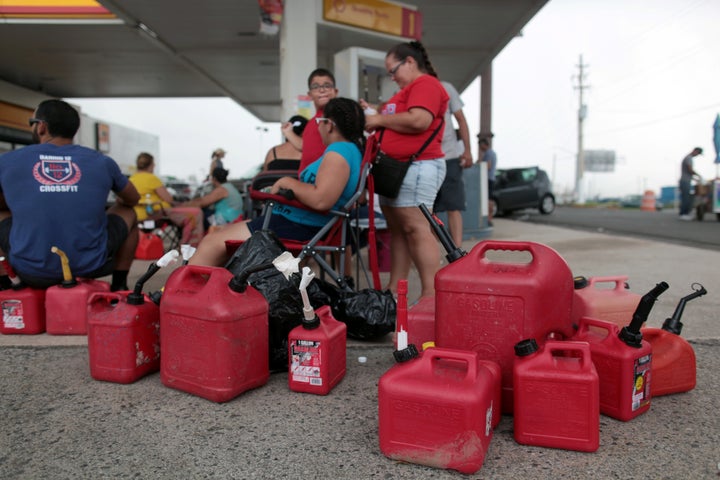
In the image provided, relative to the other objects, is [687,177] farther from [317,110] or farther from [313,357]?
[313,357]

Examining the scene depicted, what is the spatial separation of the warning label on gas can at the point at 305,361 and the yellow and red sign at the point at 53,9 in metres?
9.51

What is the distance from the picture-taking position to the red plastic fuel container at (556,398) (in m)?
1.54

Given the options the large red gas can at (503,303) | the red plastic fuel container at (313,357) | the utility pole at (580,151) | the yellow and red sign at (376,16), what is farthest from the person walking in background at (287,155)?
the utility pole at (580,151)

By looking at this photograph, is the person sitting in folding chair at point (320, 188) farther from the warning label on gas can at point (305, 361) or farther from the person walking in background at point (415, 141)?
the warning label on gas can at point (305, 361)

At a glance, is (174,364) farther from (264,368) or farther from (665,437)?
(665,437)

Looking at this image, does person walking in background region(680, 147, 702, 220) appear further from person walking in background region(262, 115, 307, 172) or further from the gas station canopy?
person walking in background region(262, 115, 307, 172)

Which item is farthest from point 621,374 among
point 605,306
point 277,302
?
point 277,302

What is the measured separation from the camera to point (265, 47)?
11.1m

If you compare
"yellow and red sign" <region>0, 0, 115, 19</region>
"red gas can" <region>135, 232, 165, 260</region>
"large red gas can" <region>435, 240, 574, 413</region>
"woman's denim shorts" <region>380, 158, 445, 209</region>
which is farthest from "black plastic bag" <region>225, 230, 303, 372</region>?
"yellow and red sign" <region>0, 0, 115, 19</region>

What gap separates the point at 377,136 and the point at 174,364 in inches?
73.7

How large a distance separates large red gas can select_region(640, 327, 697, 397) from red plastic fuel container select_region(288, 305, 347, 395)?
1227 millimetres

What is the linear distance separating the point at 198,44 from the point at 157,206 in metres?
6.13

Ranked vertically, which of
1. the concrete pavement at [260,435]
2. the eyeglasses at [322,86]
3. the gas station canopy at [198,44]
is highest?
the gas station canopy at [198,44]

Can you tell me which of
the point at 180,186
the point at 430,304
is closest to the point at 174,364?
the point at 430,304
